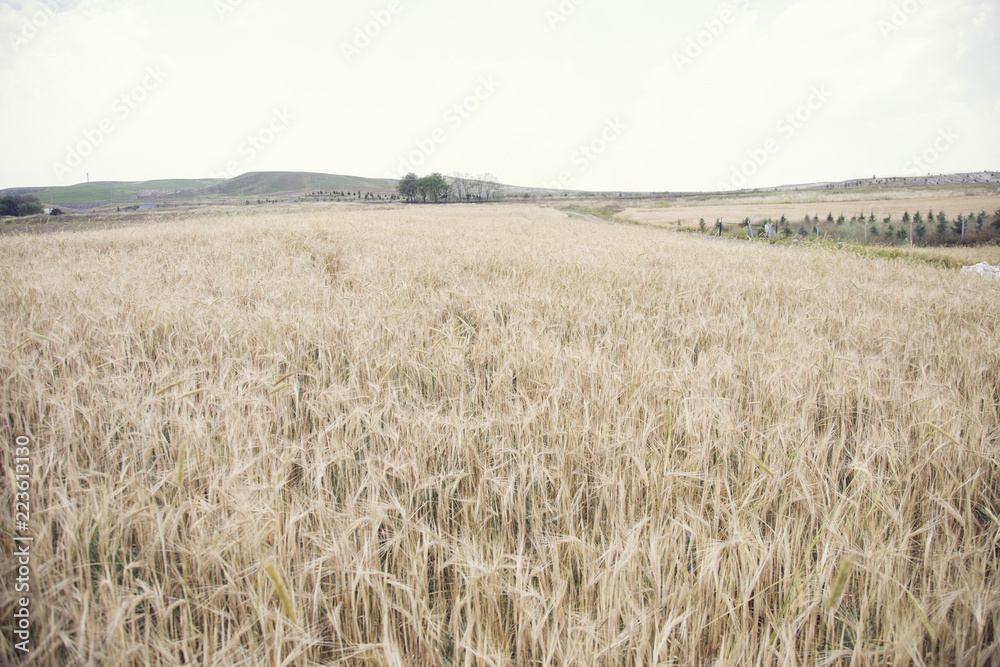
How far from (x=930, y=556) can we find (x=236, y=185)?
773ft

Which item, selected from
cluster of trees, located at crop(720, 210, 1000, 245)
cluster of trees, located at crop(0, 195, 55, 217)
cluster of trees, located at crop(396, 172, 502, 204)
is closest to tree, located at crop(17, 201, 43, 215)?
cluster of trees, located at crop(0, 195, 55, 217)

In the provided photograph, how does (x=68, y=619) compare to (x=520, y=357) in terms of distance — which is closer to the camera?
(x=68, y=619)

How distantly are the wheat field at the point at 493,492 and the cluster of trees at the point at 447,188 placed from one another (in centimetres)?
11034

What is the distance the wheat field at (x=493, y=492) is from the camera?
1.10 meters

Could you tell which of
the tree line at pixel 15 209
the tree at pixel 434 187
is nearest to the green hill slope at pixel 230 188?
the tree at pixel 434 187

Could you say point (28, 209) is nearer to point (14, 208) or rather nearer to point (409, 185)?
point (14, 208)

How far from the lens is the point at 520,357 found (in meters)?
2.72

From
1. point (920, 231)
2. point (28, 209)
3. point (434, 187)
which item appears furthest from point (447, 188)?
point (920, 231)

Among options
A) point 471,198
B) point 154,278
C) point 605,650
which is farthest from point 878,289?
point 471,198

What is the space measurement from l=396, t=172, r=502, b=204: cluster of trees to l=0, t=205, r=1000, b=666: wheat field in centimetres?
11034

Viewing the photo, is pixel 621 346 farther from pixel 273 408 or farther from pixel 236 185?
pixel 236 185

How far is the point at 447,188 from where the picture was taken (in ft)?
375

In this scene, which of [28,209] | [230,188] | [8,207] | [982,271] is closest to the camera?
[982,271]

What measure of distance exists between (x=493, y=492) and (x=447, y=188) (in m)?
121
